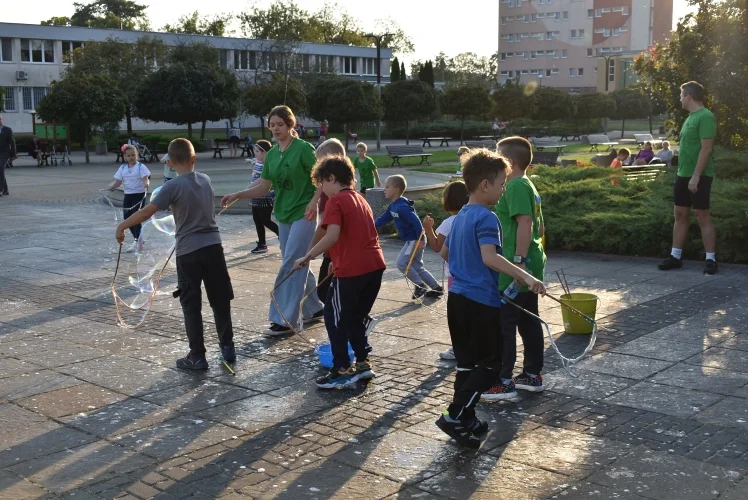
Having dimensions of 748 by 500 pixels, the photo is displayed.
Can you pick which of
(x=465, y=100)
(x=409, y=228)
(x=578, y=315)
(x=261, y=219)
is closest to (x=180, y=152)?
(x=409, y=228)

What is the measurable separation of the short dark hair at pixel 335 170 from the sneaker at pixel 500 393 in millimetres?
1696

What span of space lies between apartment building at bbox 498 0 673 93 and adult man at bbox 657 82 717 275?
106827 mm

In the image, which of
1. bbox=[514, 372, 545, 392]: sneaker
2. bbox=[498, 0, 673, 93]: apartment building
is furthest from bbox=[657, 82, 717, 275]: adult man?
bbox=[498, 0, 673, 93]: apartment building

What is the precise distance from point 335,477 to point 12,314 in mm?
5420

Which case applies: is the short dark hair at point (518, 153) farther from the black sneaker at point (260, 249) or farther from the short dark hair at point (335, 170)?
the black sneaker at point (260, 249)

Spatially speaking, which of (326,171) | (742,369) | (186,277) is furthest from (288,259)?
(742,369)

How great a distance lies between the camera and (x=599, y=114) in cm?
6344

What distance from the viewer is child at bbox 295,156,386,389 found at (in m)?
5.96

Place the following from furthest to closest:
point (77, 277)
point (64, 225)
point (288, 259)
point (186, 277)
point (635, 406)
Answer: point (64, 225), point (77, 277), point (288, 259), point (186, 277), point (635, 406)

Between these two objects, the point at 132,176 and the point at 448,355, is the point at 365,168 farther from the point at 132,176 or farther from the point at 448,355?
the point at 448,355

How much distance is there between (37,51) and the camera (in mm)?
67688

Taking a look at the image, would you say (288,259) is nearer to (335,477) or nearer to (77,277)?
(335,477)

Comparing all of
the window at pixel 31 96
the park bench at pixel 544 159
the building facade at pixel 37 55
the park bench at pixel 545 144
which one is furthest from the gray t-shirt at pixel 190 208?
the window at pixel 31 96

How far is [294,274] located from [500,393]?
264cm
